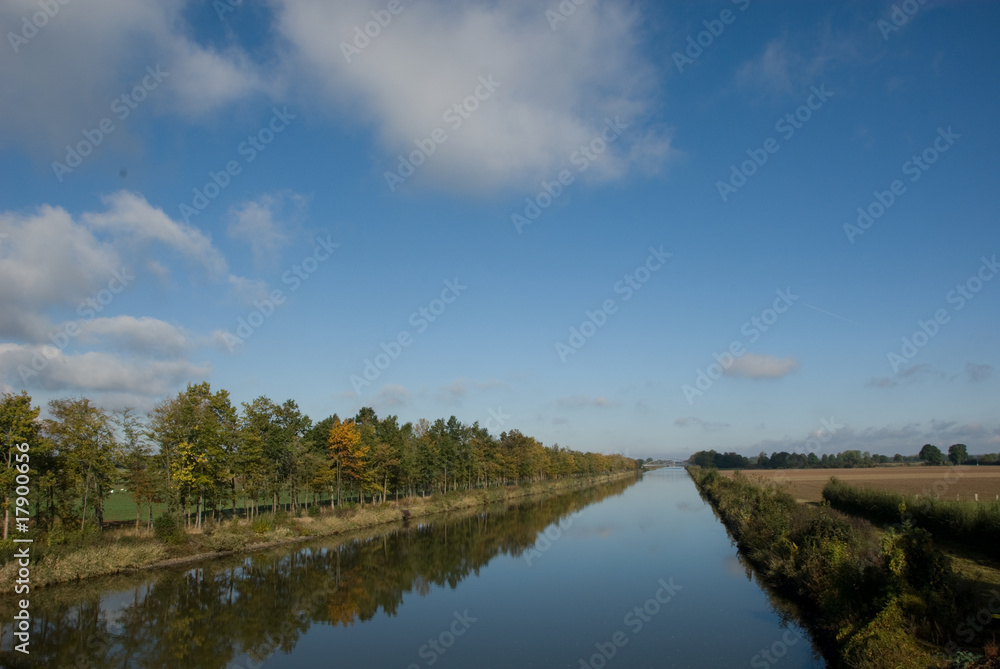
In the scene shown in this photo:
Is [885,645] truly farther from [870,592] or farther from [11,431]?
[11,431]

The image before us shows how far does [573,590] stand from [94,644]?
1713cm

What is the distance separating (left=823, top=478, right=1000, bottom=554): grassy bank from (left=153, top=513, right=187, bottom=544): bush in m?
33.3

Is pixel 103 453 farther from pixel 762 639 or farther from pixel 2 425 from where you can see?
pixel 762 639

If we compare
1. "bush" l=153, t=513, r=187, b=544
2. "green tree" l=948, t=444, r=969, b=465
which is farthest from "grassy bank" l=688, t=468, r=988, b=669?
"green tree" l=948, t=444, r=969, b=465

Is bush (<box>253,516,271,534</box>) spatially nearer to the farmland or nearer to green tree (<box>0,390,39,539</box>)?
green tree (<box>0,390,39,539</box>)

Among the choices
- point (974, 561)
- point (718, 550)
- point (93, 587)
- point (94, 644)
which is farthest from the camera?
point (718, 550)

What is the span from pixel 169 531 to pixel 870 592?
32059 mm

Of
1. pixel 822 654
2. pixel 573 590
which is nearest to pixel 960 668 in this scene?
pixel 822 654

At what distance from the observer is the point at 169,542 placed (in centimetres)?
2975

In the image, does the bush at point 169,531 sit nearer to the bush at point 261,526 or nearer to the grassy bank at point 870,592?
the bush at point 261,526

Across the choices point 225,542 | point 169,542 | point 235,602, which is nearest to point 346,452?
point 225,542

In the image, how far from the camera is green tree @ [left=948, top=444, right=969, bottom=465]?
15155cm

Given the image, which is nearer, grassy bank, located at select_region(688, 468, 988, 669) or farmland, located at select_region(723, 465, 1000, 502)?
grassy bank, located at select_region(688, 468, 988, 669)

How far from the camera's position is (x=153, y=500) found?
1213 inches
